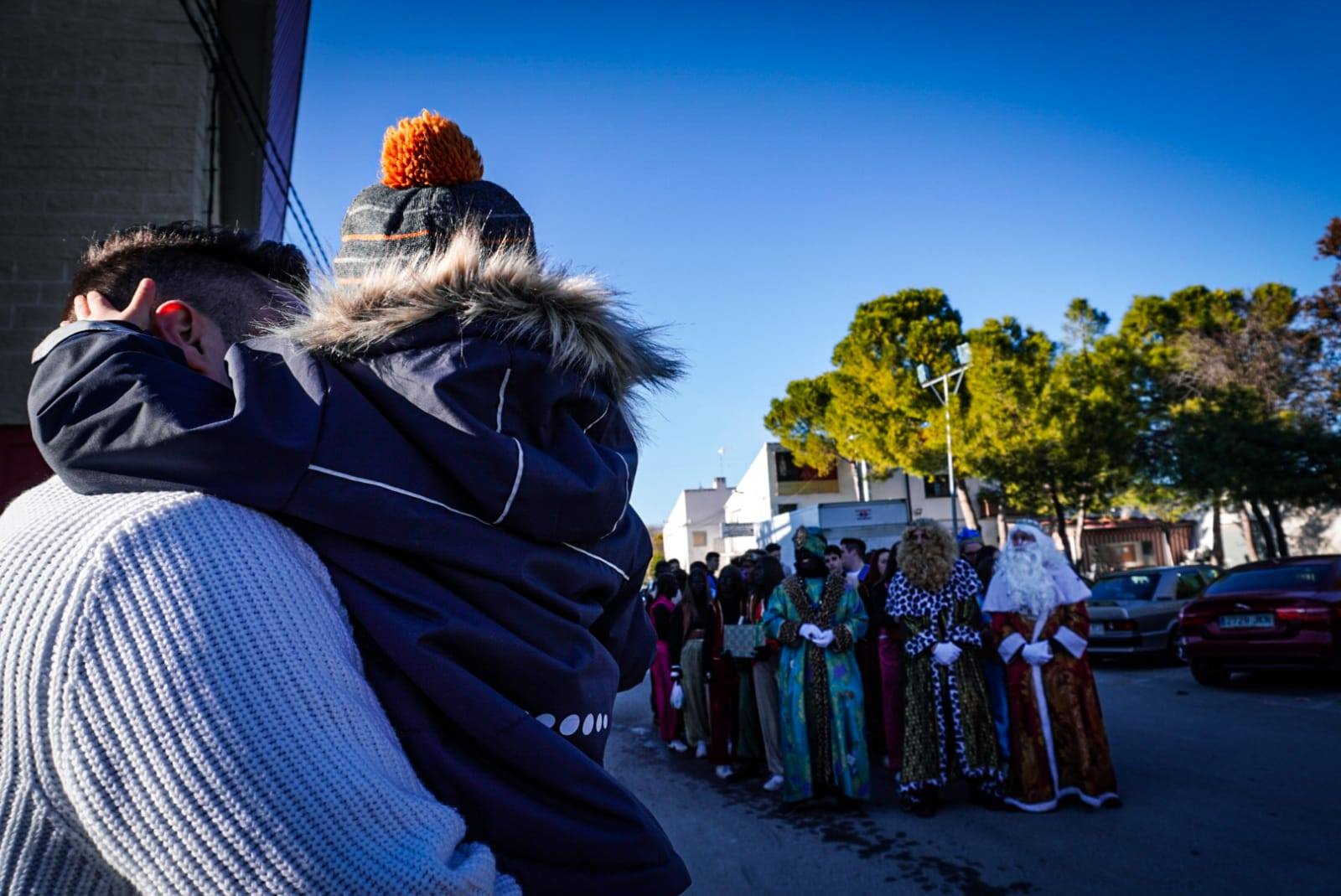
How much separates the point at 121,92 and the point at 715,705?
7.15 metres

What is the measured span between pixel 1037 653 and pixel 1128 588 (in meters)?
9.26

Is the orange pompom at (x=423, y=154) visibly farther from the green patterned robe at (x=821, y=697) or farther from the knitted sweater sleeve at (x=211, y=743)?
the green patterned robe at (x=821, y=697)

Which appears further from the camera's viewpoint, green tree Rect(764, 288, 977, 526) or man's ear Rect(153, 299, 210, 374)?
green tree Rect(764, 288, 977, 526)

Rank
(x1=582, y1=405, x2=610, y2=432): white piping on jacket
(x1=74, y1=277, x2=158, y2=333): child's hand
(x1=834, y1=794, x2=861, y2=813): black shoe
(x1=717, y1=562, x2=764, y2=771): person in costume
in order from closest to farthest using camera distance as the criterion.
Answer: (x1=74, y1=277, x2=158, y2=333): child's hand, (x1=582, y1=405, x2=610, y2=432): white piping on jacket, (x1=834, y1=794, x2=861, y2=813): black shoe, (x1=717, y1=562, x2=764, y2=771): person in costume

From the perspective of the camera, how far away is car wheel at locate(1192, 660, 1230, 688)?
1034 cm

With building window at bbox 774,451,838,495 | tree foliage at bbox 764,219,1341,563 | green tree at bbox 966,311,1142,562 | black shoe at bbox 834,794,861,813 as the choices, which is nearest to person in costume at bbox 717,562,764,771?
black shoe at bbox 834,794,861,813

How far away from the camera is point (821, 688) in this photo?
6270 millimetres

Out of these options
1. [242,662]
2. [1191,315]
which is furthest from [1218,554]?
[242,662]

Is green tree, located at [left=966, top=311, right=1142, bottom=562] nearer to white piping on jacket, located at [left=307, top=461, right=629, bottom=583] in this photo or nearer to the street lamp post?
the street lamp post

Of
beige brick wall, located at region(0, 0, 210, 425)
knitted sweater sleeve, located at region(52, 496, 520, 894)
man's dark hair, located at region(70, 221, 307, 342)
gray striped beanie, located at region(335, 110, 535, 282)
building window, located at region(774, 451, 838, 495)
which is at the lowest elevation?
knitted sweater sleeve, located at region(52, 496, 520, 894)

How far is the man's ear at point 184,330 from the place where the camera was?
1.11m

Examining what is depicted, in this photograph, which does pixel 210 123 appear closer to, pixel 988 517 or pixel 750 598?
pixel 750 598

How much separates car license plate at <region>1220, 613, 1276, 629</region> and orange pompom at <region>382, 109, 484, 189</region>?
11331 millimetres

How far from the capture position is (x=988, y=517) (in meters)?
43.7
